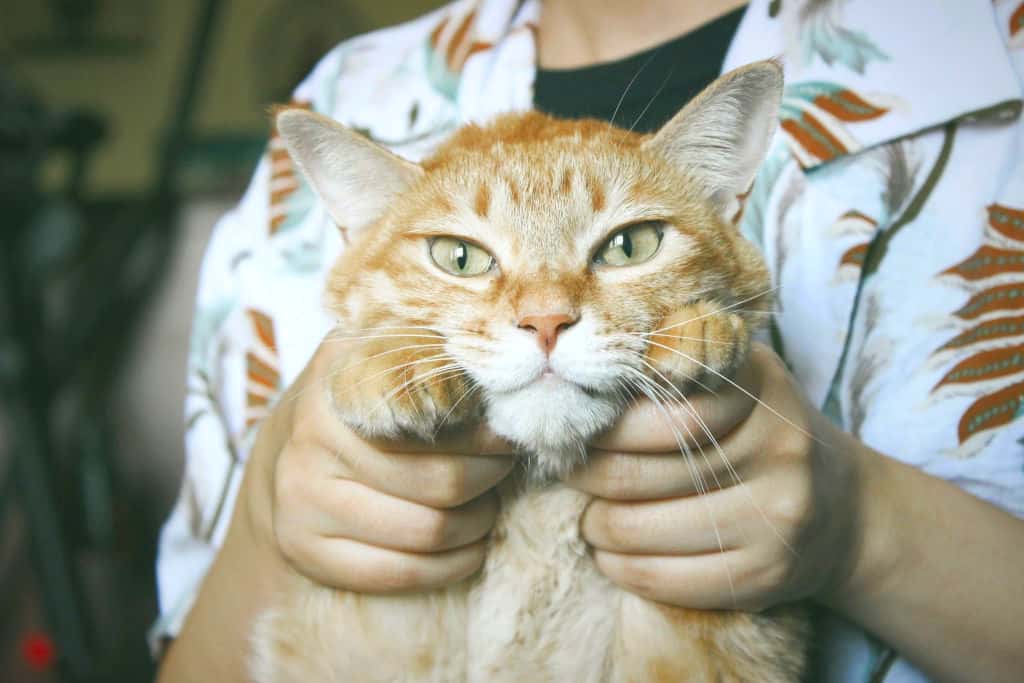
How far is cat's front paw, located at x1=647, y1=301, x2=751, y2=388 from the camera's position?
54cm

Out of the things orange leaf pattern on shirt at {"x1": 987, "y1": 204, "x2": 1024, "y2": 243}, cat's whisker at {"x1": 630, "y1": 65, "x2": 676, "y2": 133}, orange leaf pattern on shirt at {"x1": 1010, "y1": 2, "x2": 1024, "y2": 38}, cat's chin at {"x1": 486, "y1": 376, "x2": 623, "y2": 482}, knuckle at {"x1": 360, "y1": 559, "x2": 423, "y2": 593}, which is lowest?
knuckle at {"x1": 360, "y1": 559, "x2": 423, "y2": 593}

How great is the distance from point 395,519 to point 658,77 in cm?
60

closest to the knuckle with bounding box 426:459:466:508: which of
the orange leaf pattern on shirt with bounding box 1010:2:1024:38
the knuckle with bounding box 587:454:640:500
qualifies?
the knuckle with bounding box 587:454:640:500

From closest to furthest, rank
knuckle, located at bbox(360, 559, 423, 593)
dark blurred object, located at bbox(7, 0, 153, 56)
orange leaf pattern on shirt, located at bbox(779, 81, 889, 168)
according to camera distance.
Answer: knuckle, located at bbox(360, 559, 423, 593) → orange leaf pattern on shirt, located at bbox(779, 81, 889, 168) → dark blurred object, located at bbox(7, 0, 153, 56)

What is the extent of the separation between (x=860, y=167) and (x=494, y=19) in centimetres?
57

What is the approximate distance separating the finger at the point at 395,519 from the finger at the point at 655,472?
11 centimetres

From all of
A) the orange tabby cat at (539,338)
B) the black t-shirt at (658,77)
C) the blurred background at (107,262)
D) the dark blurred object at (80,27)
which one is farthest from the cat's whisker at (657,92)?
the dark blurred object at (80,27)

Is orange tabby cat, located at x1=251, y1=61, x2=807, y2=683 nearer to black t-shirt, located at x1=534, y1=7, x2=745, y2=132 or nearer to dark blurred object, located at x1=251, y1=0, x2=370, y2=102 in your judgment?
black t-shirt, located at x1=534, y1=7, x2=745, y2=132

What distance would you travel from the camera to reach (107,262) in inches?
76.2

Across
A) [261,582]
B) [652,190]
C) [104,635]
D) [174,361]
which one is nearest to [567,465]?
[652,190]

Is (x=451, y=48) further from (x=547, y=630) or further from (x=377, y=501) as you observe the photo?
(x=547, y=630)

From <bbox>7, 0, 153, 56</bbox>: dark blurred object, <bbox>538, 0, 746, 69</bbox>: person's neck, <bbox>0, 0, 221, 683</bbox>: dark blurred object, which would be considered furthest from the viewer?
<bbox>7, 0, 153, 56</bbox>: dark blurred object

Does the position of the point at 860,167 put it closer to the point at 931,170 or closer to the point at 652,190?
the point at 931,170

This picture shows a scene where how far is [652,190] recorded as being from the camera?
2.25 ft
